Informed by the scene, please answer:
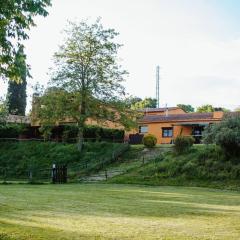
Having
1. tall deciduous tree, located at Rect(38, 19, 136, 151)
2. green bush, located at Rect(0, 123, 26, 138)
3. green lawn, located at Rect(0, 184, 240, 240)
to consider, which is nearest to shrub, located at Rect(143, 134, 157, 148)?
tall deciduous tree, located at Rect(38, 19, 136, 151)

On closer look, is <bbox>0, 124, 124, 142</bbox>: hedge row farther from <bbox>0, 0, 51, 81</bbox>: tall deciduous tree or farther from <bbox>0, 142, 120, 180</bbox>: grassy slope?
<bbox>0, 0, 51, 81</bbox>: tall deciduous tree

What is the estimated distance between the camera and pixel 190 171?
1369 inches

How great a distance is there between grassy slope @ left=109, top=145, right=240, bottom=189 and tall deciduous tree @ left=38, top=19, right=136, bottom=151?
30.8ft

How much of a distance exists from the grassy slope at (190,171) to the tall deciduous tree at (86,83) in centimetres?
940

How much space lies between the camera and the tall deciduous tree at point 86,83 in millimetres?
46625

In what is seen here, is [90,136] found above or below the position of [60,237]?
above

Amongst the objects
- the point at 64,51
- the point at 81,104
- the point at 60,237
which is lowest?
the point at 60,237

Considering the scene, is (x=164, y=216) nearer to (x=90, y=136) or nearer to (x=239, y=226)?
(x=239, y=226)

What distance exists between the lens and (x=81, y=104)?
155 ft

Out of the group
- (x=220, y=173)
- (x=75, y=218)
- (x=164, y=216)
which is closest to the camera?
(x=75, y=218)

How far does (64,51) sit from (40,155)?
35.1 feet

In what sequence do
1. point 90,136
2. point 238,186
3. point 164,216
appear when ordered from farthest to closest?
point 90,136 → point 238,186 → point 164,216

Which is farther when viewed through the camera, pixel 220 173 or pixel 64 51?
pixel 64 51

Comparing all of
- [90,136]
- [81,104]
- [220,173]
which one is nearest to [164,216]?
[220,173]
